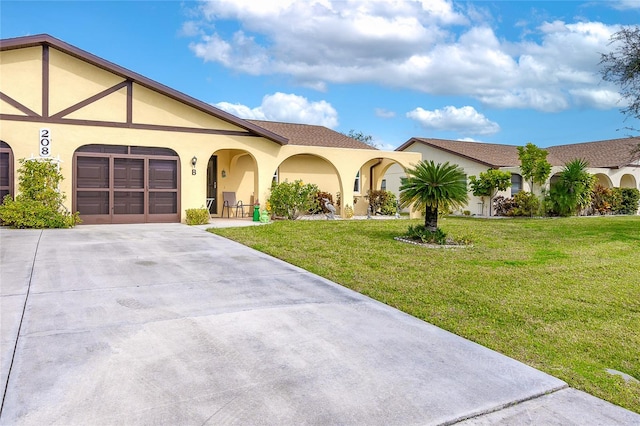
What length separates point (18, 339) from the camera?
405 centimetres

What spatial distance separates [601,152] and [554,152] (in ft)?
11.5

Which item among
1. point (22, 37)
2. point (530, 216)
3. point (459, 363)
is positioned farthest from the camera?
point (530, 216)

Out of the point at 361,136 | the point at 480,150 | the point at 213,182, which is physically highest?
the point at 361,136

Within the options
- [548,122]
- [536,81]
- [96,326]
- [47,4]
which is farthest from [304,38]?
[96,326]

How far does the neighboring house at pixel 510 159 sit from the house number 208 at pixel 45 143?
1781 cm

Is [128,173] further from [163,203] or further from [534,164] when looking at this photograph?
[534,164]

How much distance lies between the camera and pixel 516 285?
703 centimetres

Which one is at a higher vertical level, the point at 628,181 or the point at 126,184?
the point at 628,181

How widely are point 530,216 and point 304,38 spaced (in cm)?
1368

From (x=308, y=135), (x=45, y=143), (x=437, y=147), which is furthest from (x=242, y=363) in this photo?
(x=437, y=147)

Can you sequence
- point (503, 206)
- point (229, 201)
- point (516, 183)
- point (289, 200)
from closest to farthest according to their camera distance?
point (289, 200) → point (229, 201) → point (503, 206) → point (516, 183)

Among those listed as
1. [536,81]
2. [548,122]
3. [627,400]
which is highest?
[536,81]

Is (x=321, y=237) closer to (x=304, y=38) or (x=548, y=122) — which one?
(x=304, y=38)

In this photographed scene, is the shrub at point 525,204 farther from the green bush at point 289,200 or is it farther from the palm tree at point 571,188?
the green bush at point 289,200
